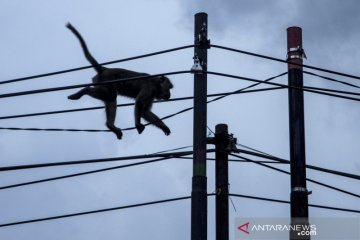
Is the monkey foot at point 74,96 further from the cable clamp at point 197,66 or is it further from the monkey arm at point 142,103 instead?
the cable clamp at point 197,66

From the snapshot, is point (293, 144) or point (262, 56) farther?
point (262, 56)

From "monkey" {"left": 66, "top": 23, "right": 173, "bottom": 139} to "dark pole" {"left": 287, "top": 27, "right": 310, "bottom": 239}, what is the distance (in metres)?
4.25

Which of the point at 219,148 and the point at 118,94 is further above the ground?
the point at 118,94

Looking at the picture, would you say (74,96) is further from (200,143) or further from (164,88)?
(200,143)

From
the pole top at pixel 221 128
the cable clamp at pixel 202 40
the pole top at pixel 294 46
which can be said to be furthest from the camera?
the pole top at pixel 221 128

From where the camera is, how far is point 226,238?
883cm

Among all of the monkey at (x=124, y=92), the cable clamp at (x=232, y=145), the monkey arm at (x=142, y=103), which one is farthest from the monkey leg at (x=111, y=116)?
the cable clamp at (x=232, y=145)

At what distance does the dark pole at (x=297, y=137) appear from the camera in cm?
750

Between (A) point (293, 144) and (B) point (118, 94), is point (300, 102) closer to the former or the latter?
(A) point (293, 144)

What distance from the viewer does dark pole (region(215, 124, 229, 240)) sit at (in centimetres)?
904

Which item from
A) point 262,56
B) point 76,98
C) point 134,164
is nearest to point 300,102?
point 262,56

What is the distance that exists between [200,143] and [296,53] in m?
1.44

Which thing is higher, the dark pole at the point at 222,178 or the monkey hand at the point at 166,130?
the monkey hand at the point at 166,130

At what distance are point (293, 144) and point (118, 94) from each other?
616cm
